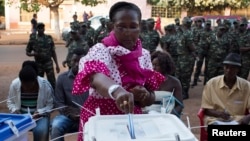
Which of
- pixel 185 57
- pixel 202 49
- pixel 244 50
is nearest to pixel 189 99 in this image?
pixel 185 57

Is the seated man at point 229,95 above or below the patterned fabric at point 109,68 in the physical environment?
below

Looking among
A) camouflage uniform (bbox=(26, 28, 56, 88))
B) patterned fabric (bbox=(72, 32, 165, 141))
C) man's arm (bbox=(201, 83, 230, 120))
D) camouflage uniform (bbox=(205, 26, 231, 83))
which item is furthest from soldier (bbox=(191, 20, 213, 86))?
patterned fabric (bbox=(72, 32, 165, 141))

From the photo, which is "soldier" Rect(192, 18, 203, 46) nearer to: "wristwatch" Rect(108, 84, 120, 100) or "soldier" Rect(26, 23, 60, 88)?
"soldier" Rect(26, 23, 60, 88)

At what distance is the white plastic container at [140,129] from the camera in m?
1.69

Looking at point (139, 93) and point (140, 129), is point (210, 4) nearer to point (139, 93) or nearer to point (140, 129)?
point (139, 93)

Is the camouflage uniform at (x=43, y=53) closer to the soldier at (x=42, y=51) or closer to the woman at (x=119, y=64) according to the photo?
the soldier at (x=42, y=51)

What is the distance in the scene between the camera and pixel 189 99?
8516mm

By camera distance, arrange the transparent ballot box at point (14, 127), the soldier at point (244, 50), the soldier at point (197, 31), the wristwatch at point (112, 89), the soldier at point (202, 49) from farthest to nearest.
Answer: the soldier at point (197, 31) < the soldier at point (202, 49) < the soldier at point (244, 50) < the transparent ballot box at point (14, 127) < the wristwatch at point (112, 89)

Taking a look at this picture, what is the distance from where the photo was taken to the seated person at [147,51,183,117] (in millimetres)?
4262

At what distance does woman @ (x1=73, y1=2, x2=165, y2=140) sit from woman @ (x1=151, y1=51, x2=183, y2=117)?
213cm

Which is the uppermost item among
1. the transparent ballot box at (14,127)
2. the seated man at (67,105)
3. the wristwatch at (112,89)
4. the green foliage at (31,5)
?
the green foliage at (31,5)

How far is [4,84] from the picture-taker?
32.5 feet

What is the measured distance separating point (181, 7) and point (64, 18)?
739 centimetres

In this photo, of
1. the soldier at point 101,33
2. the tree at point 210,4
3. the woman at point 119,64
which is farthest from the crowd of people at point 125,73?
the tree at point 210,4
